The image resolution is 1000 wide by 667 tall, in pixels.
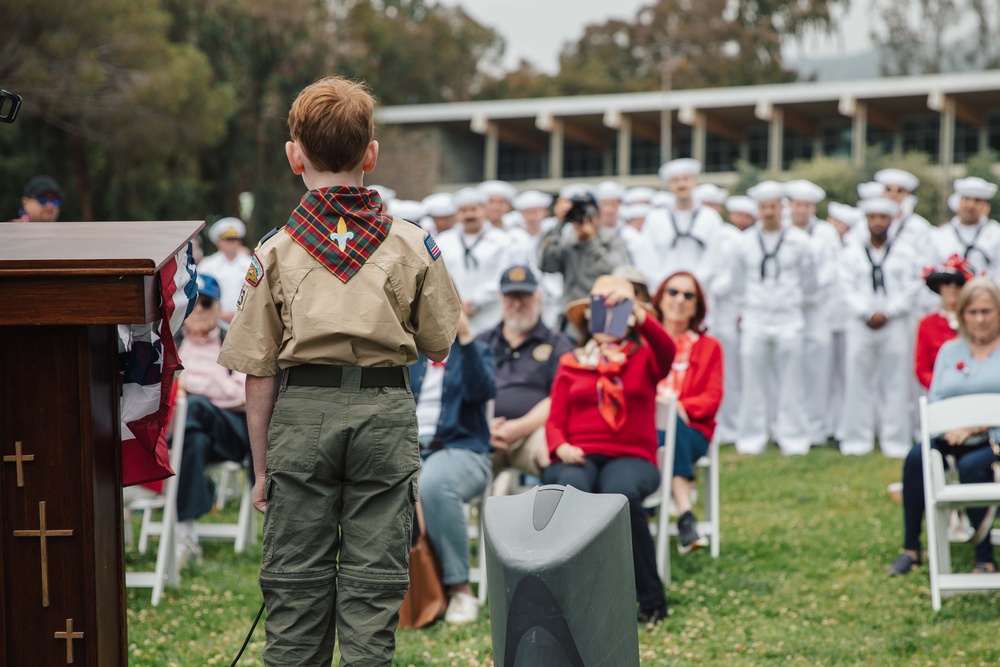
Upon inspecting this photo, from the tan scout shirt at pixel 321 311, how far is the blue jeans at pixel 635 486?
246 cm

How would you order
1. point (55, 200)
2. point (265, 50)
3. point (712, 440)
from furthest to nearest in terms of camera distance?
point (265, 50), point (55, 200), point (712, 440)

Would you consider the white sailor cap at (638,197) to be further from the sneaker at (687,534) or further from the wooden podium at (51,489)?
the wooden podium at (51,489)

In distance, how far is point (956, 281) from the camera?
877 centimetres

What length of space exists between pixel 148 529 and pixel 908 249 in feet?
22.8

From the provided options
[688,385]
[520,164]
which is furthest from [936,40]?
[688,385]

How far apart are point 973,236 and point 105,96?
1479 centimetres

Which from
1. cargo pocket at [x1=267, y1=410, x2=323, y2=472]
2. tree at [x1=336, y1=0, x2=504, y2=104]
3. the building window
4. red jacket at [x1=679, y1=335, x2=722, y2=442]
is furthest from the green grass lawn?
tree at [x1=336, y1=0, x2=504, y2=104]

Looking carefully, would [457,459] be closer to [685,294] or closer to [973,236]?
[685,294]

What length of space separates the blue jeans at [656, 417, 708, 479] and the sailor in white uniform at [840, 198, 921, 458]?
13.7ft

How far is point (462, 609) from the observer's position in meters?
6.04

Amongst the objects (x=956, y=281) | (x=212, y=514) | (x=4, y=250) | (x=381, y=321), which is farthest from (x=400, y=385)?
(x=956, y=281)

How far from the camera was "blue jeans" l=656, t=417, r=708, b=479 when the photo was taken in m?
7.23

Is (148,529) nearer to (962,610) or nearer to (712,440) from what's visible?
(712,440)

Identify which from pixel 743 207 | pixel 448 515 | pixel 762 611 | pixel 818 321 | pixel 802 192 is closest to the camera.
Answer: pixel 762 611
